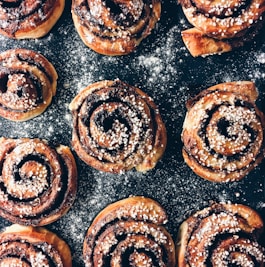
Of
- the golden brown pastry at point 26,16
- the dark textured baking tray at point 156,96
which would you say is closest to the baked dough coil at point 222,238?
the dark textured baking tray at point 156,96

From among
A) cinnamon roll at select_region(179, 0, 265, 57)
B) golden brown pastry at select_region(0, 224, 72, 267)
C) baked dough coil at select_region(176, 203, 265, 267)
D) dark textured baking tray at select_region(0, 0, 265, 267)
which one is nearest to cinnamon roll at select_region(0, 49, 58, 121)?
dark textured baking tray at select_region(0, 0, 265, 267)

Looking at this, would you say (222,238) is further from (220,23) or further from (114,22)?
(114,22)

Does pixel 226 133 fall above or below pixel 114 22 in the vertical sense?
below

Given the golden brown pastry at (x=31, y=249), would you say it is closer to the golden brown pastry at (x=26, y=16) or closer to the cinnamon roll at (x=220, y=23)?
the golden brown pastry at (x=26, y=16)

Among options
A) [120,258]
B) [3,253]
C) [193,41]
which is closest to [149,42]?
[193,41]

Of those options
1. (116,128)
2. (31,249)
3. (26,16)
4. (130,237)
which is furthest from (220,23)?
(31,249)
